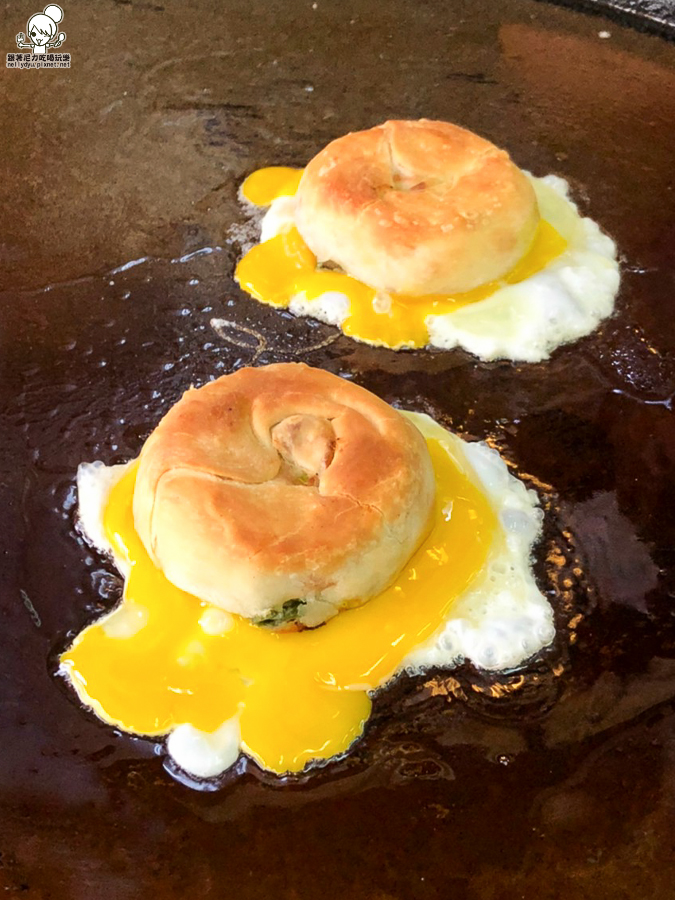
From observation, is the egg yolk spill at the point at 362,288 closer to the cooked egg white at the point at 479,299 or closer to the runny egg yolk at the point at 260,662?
the cooked egg white at the point at 479,299

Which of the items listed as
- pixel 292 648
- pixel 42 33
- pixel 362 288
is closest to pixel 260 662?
pixel 292 648

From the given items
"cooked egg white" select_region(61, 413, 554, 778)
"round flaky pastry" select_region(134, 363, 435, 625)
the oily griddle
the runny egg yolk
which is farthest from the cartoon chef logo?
the runny egg yolk

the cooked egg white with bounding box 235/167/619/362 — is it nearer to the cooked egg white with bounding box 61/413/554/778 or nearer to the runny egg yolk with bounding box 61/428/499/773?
the cooked egg white with bounding box 61/413/554/778

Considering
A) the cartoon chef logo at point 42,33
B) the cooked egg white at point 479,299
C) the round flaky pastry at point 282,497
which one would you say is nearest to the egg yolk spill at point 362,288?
the cooked egg white at point 479,299

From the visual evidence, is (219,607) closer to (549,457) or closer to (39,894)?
(39,894)

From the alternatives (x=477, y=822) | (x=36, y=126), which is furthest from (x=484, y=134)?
(x=477, y=822)

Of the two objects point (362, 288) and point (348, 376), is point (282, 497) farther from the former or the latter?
point (362, 288)

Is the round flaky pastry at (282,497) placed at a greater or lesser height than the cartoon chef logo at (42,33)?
lesser
